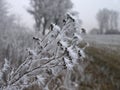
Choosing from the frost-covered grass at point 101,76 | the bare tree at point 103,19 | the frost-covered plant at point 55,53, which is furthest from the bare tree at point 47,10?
the bare tree at point 103,19

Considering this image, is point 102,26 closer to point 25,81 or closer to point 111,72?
point 111,72

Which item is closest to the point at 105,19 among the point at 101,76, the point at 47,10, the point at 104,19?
the point at 104,19

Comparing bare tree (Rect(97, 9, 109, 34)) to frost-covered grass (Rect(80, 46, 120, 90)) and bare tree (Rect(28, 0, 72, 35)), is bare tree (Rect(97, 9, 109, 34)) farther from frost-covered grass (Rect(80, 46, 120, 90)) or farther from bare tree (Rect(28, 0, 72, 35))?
frost-covered grass (Rect(80, 46, 120, 90))

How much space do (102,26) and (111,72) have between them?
256 feet

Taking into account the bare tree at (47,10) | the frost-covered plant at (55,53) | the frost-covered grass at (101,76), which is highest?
the bare tree at (47,10)

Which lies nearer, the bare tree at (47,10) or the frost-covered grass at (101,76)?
the frost-covered grass at (101,76)

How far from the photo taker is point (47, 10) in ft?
124

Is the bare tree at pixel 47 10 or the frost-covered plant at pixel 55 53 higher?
the bare tree at pixel 47 10

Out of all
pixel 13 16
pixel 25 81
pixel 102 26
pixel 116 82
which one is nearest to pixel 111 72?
pixel 116 82

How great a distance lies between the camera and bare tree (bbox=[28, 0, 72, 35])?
3800 cm

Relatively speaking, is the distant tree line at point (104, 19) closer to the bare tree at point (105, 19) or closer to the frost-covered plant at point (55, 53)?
the bare tree at point (105, 19)

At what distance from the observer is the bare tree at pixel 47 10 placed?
38000 millimetres

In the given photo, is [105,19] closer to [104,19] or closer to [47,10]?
[104,19]

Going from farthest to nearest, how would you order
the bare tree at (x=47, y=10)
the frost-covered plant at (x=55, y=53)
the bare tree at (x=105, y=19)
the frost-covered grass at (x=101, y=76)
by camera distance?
the bare tree at (x=105, y=19), the bare tree at (x=47, y=10), the frost-covered grass at (x=101, y=76), the frost-covered plant at (x=55, y=53)
